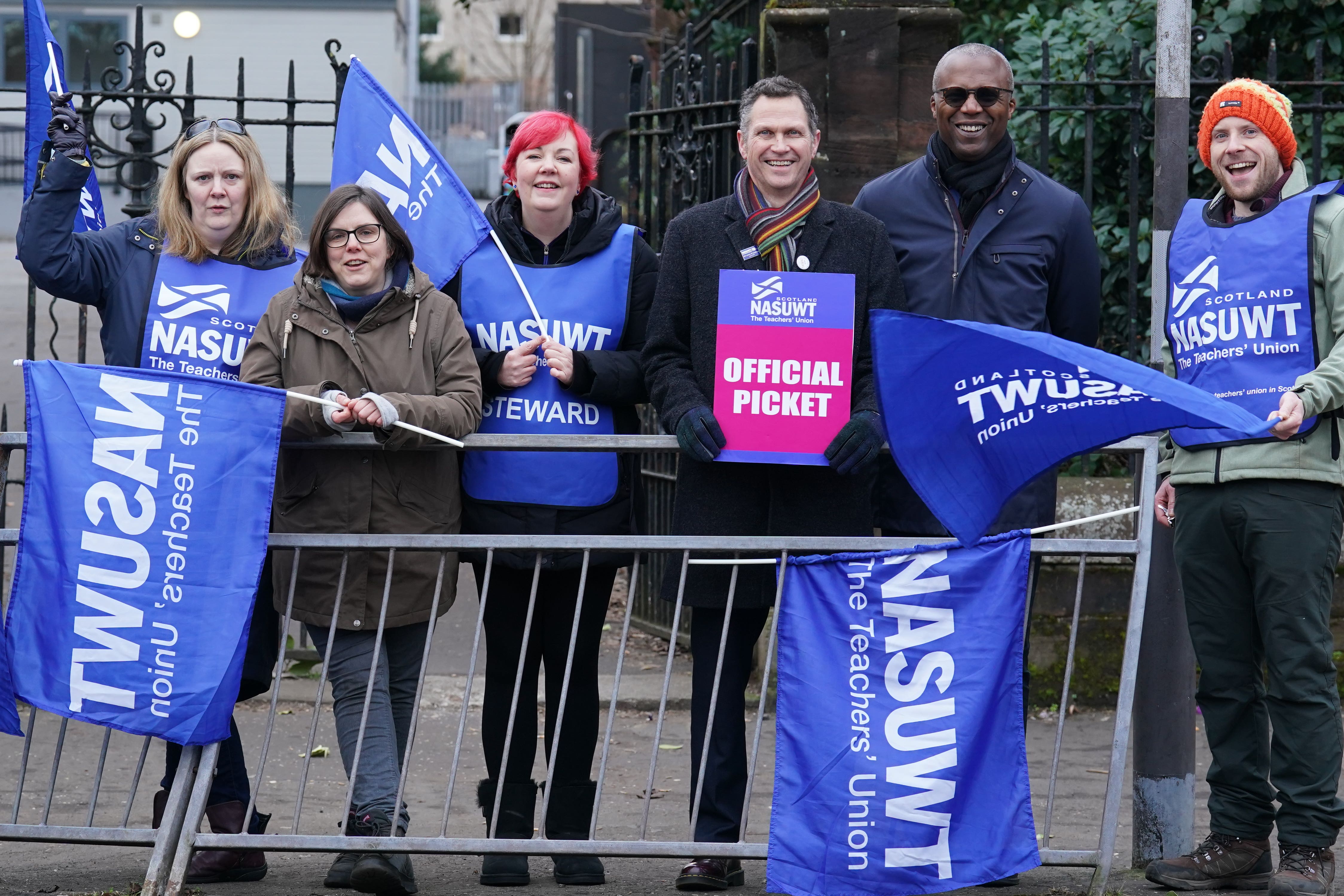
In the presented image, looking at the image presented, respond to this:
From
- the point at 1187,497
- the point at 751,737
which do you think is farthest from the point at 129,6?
the point at 1187,497

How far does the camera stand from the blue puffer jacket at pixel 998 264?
4523 millimetres

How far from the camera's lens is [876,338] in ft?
12.9

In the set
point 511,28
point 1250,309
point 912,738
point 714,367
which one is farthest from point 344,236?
point 511,28

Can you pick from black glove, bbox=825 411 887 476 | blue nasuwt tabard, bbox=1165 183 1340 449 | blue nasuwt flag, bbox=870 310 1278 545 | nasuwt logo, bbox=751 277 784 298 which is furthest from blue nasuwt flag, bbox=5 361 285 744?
blue nasuwt tabard, bbox=1165 183 1340 449

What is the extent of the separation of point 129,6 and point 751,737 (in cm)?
2628

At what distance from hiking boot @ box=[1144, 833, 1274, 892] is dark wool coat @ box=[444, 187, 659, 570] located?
5.91 feet

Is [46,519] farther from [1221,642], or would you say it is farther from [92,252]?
[1221,642]

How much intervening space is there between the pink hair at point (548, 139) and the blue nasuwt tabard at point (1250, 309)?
174cm

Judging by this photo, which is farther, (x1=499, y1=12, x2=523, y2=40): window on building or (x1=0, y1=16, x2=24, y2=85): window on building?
(x1=499, y1=12, x2=523, y2=40): window on building

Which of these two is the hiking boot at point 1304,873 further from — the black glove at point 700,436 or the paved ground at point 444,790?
the black glove at point 700,436

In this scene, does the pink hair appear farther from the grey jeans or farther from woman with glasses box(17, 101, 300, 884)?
the grey jeans

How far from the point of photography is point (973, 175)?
4555 mm

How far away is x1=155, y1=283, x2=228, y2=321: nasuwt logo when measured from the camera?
4.57 metres

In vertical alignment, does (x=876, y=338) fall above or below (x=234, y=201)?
below
